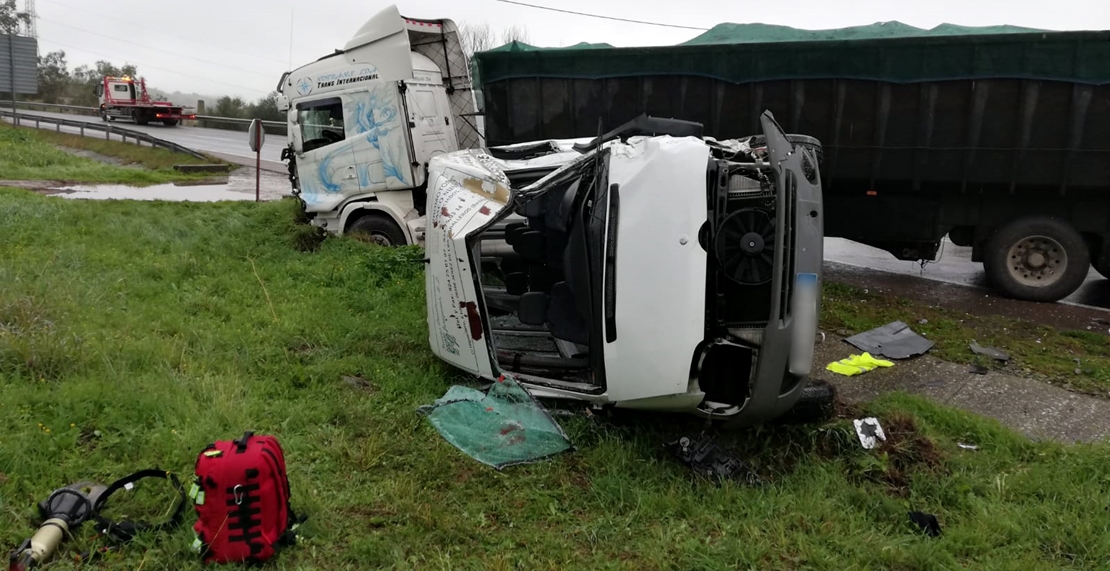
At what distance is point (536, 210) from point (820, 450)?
82.6 inches

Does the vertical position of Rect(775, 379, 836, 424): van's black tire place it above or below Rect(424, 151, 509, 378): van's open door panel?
below

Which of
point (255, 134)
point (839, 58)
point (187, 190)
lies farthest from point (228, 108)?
point (839, 58)

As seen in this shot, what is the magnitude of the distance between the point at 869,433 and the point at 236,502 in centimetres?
322

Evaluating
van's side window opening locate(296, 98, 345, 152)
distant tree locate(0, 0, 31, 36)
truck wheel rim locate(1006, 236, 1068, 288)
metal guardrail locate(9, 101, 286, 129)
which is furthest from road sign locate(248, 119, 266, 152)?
distant tree locate(0, 0, 31, 36)

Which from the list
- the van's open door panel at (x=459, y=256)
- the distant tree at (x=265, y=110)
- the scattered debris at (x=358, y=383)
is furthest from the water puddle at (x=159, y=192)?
the distant tree at (x=265, y=110)

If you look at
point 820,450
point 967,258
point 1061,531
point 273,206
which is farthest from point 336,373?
point 967,258

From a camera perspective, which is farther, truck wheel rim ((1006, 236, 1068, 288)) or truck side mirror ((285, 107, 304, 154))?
truck side mirror ((285, 107, 304, 154))

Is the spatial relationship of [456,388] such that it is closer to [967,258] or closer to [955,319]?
[955,319]

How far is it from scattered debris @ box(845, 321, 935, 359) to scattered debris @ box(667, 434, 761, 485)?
109 inches

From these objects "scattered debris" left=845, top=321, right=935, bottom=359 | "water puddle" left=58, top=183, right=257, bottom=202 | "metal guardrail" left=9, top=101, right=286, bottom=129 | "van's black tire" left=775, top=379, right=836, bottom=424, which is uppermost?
"metal guardrail" left=9, top=101, right=286, bottom=129

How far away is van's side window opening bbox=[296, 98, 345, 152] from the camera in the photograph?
932 cm

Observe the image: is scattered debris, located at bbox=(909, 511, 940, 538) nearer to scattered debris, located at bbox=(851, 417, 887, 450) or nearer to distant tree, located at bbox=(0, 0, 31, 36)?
scattered debris, located at bbox=(851, 417, 887, 450)

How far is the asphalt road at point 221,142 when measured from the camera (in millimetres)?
23172

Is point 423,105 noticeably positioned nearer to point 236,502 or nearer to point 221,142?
point 236,502
